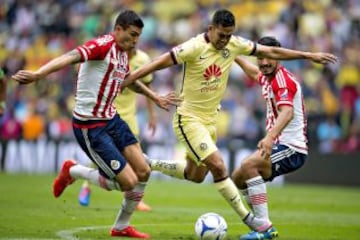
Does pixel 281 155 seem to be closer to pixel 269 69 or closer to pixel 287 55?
pixel 269 69

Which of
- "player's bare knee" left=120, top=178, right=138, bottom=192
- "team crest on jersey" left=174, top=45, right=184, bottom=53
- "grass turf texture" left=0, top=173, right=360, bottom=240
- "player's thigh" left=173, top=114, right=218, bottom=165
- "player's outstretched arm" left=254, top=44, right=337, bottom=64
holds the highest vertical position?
"team crest on jersey" left=174, top=45, right=184, bottom=53

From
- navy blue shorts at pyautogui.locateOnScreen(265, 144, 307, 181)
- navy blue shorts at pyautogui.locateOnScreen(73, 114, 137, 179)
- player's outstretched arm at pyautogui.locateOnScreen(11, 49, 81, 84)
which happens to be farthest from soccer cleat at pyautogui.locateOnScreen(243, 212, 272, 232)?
player's outstretched arm at pyautogui.locateOnScreen(11, 49, 81, 84)

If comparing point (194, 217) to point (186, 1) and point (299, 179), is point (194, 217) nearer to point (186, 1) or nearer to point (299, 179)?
point (299, 179)

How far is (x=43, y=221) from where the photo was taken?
1159 cm

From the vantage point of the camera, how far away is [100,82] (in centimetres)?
1009

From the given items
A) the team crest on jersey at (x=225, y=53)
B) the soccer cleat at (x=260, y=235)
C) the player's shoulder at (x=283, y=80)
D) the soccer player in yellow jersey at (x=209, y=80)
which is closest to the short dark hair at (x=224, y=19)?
the soccer player in yellow jersey at (x=209, y=80)

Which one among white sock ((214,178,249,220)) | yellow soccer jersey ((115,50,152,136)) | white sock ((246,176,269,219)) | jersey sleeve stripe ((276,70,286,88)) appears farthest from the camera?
yellow soccer jersey ((115,50,152,136))

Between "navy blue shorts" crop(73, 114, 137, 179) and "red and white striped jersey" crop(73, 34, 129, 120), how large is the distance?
0.33 ft

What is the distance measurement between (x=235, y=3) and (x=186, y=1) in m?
1.87

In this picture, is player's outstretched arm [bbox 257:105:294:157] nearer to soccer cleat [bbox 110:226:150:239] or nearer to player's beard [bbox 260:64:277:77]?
player's beard [bbox 260:64:277:77]

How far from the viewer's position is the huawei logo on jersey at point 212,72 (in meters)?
10.8

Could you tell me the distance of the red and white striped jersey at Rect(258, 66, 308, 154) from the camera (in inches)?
420

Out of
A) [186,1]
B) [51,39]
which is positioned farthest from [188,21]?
[51,39]

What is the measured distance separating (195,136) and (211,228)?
151cm
